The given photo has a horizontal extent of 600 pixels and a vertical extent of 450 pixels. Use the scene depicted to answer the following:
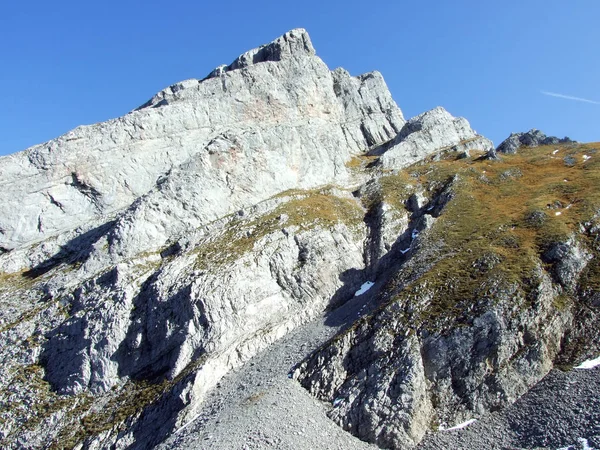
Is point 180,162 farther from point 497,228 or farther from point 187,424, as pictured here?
point 497,228

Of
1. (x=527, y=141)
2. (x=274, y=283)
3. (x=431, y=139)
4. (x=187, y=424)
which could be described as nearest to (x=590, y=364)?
(x=274, y=283)

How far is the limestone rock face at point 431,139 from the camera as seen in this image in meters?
86.4

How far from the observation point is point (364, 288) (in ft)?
171

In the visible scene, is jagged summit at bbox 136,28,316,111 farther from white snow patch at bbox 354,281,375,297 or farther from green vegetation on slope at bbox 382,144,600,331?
white snow patch at bbox 354,281,375,297

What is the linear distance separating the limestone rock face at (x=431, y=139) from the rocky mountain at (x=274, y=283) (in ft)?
9.01

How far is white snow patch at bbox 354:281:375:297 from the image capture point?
51.2 meters

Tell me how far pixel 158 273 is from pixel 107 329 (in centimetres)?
764

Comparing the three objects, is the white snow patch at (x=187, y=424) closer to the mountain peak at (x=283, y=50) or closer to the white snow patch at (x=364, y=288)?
the white snow patch at (x=364, y=288)

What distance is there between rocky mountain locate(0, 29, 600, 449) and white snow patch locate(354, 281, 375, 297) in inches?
13.8

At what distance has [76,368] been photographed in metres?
45.1

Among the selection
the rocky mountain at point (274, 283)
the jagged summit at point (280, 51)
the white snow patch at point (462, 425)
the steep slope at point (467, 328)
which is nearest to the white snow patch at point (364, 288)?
the rocky mountain at point (274, 283)

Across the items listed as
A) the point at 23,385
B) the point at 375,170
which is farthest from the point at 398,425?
the point at 375,170

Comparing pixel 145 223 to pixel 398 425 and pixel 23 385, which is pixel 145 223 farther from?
pixel 398 425

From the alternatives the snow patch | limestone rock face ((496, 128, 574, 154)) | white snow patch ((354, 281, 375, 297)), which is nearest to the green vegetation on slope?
white snow patch ((354, 281, 375, 297))
